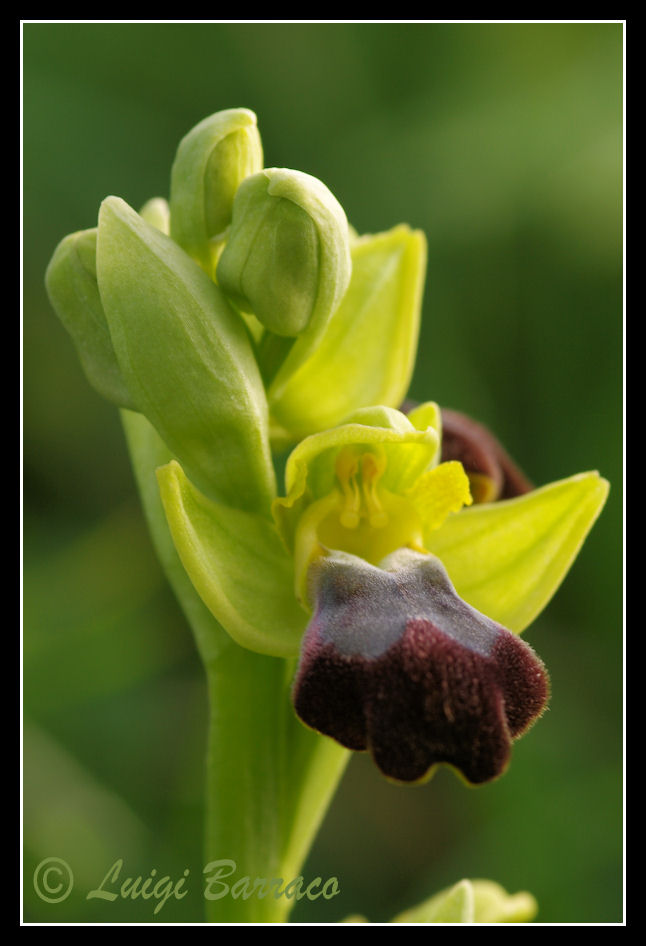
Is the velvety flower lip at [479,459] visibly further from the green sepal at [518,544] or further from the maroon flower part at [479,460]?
the green sepal at [518,544]

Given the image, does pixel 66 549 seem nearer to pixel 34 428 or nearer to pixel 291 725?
pixel 34 428

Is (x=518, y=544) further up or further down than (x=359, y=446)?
further down

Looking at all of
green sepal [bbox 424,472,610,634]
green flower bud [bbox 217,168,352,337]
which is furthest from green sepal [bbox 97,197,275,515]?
green sepal [bbox 424,472,610,634]

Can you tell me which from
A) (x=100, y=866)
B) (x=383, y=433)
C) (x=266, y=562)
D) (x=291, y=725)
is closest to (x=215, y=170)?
(x=383, y=433)

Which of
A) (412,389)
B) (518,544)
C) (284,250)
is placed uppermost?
(284,250)

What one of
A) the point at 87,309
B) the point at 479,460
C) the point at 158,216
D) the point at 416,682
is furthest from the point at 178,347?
the point at 479,460

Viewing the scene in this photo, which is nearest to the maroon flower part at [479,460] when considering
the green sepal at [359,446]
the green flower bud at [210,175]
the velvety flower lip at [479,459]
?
the velvety flower lip at [479,459]

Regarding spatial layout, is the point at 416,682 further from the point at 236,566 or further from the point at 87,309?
the point at 87,309
